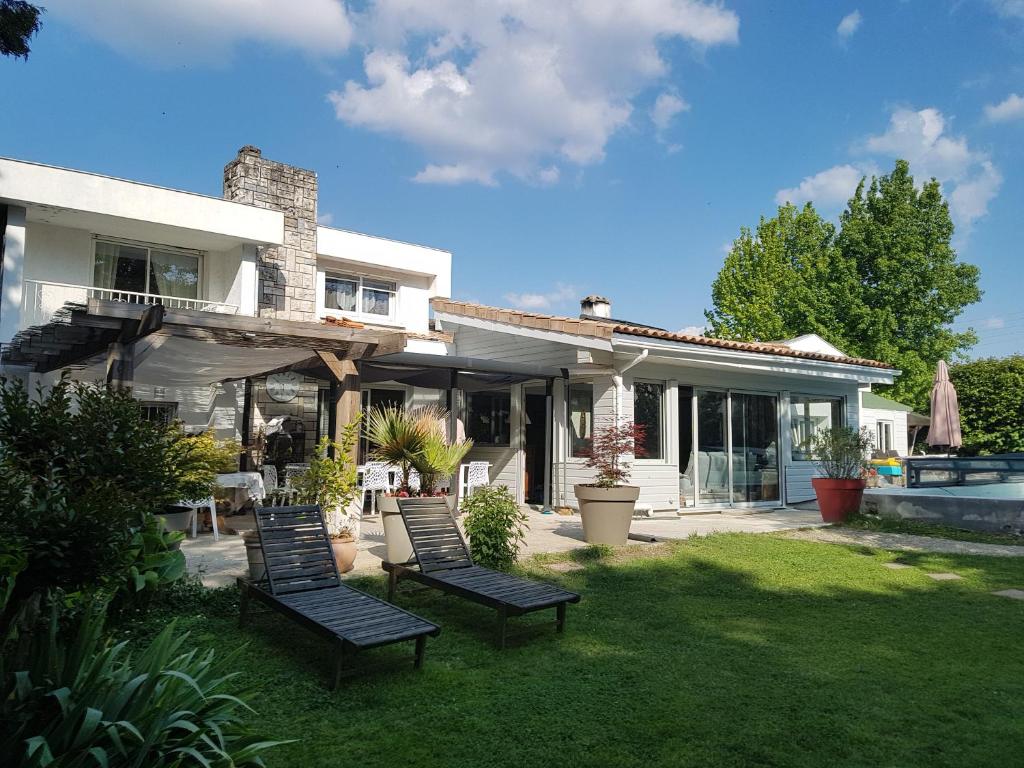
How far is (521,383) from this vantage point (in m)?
12.8

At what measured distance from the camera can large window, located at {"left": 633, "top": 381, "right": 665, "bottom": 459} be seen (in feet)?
A: 38.5

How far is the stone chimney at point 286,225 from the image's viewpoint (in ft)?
45.8

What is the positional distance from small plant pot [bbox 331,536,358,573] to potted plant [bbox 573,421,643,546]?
3102mm

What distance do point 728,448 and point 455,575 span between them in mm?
8493

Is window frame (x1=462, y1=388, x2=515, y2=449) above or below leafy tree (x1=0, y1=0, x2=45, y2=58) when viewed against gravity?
below

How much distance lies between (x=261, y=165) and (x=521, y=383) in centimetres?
713

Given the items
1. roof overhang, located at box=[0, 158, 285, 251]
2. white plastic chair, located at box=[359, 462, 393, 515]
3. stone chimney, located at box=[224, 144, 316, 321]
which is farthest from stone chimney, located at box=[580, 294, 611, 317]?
roof overhang, located at box=[0, 158, 285, 251]

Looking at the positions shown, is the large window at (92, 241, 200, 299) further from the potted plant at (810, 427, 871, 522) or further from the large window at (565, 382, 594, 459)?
the potted plant at (810, 427, 871, 522)

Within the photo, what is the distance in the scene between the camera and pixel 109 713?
8.39ft

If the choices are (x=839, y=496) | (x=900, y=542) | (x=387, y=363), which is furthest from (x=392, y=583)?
(x=839, y=496)

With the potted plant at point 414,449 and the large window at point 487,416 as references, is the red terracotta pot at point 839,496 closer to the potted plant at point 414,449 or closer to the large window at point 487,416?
the large window at point 487,416

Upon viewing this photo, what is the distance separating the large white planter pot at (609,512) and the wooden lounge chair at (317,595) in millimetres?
3972

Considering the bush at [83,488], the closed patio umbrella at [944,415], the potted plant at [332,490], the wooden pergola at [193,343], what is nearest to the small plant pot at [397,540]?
the potted plant at [332,490]

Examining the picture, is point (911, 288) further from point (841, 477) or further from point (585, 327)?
point (585, 327)
